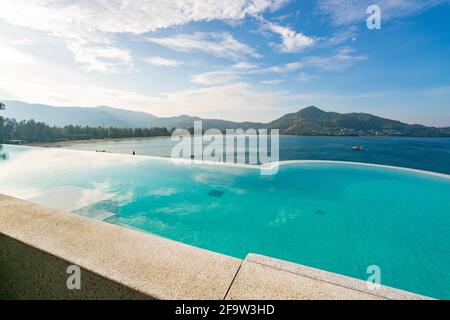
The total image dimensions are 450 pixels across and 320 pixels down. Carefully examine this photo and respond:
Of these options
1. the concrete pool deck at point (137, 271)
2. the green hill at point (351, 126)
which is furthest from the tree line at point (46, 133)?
the green hill at point (351, 126)

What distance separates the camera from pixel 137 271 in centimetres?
95

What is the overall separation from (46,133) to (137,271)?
166 feet

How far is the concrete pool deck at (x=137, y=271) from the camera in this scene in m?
0.86

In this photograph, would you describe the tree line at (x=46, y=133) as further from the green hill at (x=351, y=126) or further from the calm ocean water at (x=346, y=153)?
the green hill at (x=351, y=126)

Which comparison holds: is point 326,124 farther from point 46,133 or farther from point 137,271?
point 137,271

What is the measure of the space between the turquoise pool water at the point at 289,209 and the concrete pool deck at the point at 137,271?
3.15 metres

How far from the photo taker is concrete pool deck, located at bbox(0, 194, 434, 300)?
→ 2.81ft

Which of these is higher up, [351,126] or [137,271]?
[351,126]

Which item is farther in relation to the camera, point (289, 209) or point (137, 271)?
point (289, 209)

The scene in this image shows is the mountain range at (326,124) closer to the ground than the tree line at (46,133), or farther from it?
farther from it

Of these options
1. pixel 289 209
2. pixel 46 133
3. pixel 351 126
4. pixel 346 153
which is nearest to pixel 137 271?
pixel 289 209

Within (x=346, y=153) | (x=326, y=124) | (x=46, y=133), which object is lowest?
(x=346, y=153)

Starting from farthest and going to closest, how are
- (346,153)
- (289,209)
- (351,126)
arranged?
(351,126), (346,153), (289,209)
